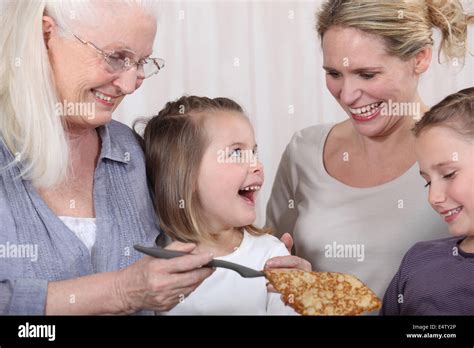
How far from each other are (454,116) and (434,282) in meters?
0.35

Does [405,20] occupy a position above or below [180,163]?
above

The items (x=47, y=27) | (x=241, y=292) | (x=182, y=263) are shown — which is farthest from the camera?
(x=241, y=292)

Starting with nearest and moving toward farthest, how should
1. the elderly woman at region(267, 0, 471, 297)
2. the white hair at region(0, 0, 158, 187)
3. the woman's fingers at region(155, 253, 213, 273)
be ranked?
the woman's fingers at region(155, 253, 213, 273)
the white hair at region(0, 0, 158, 187)
the elderly woman at region(267, 0, 471, 297)

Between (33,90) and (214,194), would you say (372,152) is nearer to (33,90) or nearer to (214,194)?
(214,194)

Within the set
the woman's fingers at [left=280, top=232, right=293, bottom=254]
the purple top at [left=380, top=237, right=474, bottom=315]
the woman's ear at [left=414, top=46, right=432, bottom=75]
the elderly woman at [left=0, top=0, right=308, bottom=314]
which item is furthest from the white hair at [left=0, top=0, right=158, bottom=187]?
the purple top at [left=380, top=237, right=474, bottom=315]

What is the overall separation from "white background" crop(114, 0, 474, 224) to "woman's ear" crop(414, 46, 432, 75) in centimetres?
19

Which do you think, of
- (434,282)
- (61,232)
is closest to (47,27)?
(61,232)

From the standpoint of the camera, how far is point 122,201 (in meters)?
1.68

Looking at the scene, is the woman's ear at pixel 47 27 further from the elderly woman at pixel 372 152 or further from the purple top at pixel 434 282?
the purple top at pixel 434 282

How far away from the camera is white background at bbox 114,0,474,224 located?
1777 millimetres

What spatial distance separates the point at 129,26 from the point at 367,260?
71 cm

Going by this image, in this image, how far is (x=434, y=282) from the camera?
165 cm

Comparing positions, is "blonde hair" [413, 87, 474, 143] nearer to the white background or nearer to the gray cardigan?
the white background

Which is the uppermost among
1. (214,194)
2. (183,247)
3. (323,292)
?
(214,194)
